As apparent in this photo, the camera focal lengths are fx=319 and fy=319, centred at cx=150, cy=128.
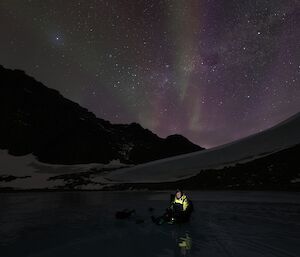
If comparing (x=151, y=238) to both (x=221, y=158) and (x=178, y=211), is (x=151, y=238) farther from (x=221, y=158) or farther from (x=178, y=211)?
(x=221, y=158)

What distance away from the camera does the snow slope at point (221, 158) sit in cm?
10444

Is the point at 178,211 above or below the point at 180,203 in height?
below

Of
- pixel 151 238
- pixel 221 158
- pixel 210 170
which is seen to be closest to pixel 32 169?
pixel 221 158

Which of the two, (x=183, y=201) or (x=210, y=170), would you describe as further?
(x=210, y=170)

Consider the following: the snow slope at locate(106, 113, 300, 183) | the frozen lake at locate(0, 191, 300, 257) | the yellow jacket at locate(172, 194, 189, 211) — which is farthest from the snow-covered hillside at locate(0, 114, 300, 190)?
the yellow jacket at locate(172, 194, 189, 211)

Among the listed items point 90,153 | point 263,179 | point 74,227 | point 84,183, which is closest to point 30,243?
point 74,227

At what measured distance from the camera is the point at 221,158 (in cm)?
11262

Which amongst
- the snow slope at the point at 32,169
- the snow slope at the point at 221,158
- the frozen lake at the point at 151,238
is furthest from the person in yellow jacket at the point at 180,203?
the snow slope at the point at 32,169

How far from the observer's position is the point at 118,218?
24594mm

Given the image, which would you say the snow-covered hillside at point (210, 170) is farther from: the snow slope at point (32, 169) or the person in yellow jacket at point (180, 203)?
the person in yellow jacket at point (180, 203)

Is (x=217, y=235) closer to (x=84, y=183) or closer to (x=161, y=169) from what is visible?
(x=84, y=183)

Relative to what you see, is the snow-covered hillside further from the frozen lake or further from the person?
the person

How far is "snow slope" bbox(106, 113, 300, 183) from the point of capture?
343 feet

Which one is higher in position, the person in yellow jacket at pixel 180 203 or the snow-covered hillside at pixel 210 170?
the snow-covered hillside at pixel 210 170
